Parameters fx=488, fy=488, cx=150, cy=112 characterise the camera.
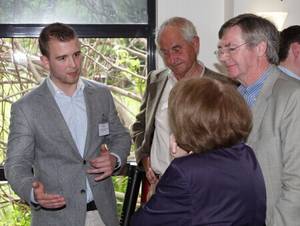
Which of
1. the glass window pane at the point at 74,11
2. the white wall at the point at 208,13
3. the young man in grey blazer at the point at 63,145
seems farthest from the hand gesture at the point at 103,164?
the glass window pane at the point at 74,11

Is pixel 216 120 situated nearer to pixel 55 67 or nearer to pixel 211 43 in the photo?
pixel 55 67

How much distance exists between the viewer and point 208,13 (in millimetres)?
Result: 3842

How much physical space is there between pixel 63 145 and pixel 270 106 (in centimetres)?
98

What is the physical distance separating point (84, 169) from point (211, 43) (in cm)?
188

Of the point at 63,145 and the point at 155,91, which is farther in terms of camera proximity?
the point at 155,91

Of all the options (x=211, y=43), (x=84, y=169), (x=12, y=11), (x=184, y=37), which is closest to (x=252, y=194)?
(x=84, y=169)

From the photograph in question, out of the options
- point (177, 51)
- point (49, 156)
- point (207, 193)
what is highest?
point (177, 51)

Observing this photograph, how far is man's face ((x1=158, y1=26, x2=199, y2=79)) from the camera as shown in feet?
9.52

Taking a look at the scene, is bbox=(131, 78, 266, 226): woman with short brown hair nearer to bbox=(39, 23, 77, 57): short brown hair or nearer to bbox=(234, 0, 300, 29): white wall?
bbox=(39, 23, 77, 57): short brown hair

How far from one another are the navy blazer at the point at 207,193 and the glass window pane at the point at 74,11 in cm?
259

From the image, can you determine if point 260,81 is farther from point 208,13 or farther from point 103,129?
point 208,13

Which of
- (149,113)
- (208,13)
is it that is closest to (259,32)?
(149,113)

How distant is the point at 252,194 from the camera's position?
1.49 metres

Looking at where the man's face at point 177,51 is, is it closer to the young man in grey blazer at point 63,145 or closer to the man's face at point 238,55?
the young man in grey blazer at point 63,145
